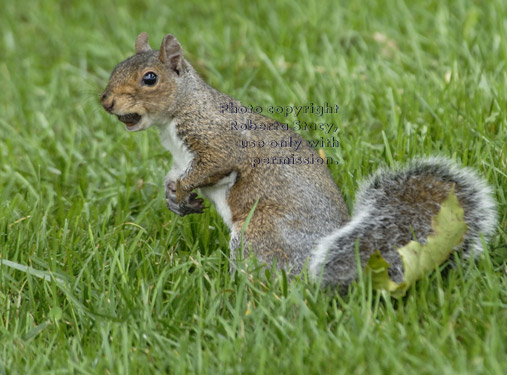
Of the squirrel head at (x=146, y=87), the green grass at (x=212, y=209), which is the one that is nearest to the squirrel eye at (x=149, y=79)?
the squirrel head at (x=146, y=87)

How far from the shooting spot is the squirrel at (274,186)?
2.57 meters

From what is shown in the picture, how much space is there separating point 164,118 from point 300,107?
1.12 m

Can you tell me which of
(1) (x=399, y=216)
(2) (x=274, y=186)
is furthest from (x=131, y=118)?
(1) (x=399, y=216)

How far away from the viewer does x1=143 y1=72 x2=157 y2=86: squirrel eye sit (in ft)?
9.43

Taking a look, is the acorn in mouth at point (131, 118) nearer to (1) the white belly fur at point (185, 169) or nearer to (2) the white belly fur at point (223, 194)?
(1) the white belly fur at point (185, 169)

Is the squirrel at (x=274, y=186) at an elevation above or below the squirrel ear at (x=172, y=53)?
below

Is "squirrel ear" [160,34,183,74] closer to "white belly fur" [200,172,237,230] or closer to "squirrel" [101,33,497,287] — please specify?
"squirrel" [101,33,497,287]

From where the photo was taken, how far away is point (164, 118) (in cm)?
294

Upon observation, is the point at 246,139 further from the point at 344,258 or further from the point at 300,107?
the point at 300,107

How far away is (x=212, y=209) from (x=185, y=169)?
0.36 meters

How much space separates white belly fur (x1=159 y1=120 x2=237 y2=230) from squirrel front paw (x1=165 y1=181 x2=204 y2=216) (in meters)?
0.05

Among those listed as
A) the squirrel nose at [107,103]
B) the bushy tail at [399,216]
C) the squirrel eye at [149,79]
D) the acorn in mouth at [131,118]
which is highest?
the squirrel eye at [149,79]

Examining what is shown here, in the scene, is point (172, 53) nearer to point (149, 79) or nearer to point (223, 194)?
point (149, 79)

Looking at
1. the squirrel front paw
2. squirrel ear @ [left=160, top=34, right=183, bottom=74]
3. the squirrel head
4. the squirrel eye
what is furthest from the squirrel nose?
the squirrel front paw
